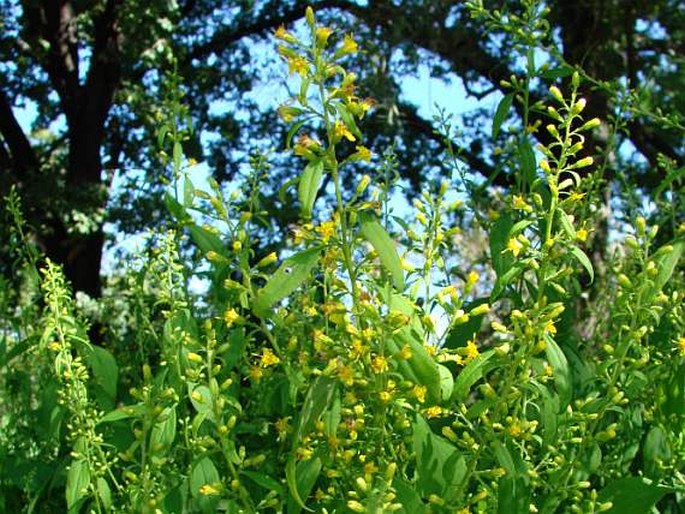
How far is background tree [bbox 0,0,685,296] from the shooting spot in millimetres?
10336

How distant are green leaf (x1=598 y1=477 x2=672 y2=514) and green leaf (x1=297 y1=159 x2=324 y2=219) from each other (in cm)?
72

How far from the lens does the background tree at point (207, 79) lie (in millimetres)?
10336

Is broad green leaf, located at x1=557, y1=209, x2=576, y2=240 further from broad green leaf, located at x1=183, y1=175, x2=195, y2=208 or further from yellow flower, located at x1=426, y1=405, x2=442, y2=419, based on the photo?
broad green leaf, located at x1=183, y1=175, x2=195, y2=208

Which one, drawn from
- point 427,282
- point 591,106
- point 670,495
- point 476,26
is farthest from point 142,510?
→ point 476,26

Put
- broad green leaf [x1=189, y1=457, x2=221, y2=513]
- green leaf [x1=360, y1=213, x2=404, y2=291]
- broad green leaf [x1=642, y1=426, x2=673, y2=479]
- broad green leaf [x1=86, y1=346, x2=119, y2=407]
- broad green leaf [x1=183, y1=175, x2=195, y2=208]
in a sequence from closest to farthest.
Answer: green leaf [x1=360, y1=213, x2=404, y2=291], broad green leaf [x1=189, y1=457, x2=221, y2=513], broad green leaf [x1=642, y1=426, x2=673, y2=479], broad green leaf [x1=183, y1=175, x2=195, y2=208], broad green leaf [x1=86, y1=346, x2=119, y2=407]

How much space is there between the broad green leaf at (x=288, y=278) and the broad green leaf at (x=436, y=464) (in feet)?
1.00

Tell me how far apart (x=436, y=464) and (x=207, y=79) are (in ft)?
35.7

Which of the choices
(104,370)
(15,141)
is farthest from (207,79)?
(104,370)

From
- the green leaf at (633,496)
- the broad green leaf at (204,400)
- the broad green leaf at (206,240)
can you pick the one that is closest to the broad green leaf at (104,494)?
the broad green leaf at (204,400)

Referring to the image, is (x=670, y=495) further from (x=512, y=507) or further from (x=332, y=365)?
(x=332, y=365)

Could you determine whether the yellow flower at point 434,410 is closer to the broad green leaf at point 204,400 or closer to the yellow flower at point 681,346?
the broad green leaf at point 204,400

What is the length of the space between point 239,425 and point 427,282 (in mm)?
721

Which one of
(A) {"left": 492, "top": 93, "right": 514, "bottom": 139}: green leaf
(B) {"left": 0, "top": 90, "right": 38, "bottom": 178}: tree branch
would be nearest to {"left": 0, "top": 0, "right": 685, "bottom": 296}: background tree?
(B) {"left": 0, "top": 90, "right": 38, "bottom": 178}: tree branch

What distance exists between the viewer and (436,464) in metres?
1.57
